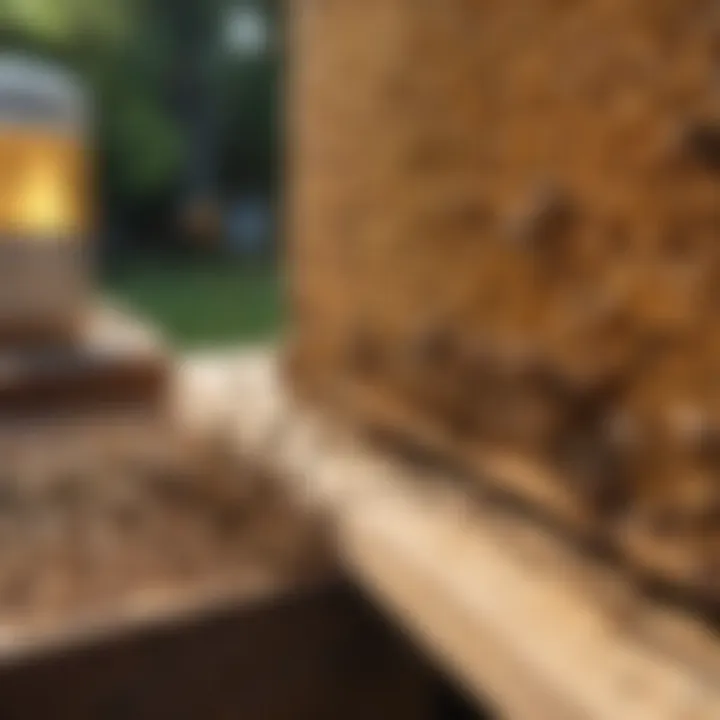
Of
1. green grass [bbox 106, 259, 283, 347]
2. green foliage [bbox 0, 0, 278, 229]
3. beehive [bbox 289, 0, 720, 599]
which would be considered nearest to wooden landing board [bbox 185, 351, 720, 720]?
beehive [bbox 289, 0, 720, 599]

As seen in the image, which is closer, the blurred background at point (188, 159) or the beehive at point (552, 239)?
A: the beehive at point (552, 239)

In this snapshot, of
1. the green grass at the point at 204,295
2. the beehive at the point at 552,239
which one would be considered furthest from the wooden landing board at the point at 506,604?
the green grass at the point at 204,295

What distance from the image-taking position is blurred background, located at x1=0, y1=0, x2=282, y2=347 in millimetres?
1310

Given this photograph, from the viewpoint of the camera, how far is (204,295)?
136 centimetres

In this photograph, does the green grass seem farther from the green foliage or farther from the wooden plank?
the wooden plank

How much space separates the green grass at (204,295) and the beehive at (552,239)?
1.74ft

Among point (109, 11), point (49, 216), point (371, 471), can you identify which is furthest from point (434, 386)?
point (109, 11)

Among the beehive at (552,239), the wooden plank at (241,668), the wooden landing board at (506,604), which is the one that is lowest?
the wooden plank at (241,668)

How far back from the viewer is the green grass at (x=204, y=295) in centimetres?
132

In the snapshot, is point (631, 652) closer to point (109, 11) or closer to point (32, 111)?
point (32, 111)

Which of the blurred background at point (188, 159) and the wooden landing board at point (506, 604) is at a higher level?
the blurred background at point (188, 159)

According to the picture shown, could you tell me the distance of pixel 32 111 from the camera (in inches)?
35.1

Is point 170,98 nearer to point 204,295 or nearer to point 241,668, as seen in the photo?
point 204,295

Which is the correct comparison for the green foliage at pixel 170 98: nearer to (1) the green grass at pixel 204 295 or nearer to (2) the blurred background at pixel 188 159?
(2) the blurred background at pixel 188 159
